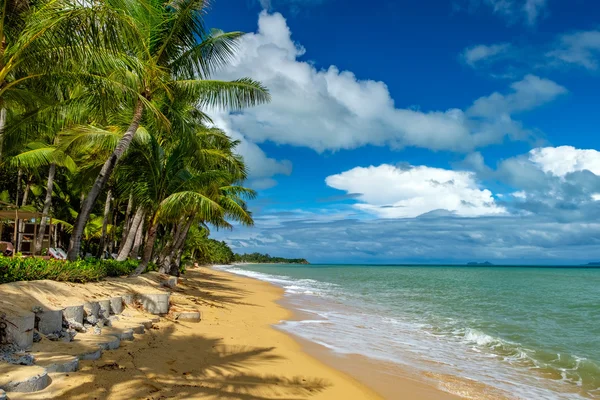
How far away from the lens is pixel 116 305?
7.42 m

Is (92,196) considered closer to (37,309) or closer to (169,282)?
(37,309)

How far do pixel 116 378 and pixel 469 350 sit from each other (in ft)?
24.7

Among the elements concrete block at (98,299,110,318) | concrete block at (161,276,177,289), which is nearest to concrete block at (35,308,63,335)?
concrete block at (98,299,110,318)

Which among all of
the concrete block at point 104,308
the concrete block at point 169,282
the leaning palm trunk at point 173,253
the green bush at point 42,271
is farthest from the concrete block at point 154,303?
the leaning palm trunk at point 173,253

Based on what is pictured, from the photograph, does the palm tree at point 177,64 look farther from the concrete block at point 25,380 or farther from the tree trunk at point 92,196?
the concrete block at point 25,380

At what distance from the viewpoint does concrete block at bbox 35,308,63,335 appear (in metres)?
5.22

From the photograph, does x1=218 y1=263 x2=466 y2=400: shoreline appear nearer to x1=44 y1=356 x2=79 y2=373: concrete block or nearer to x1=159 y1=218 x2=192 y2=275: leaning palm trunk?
x1=44 y1=356 x2=79 y2=373: concrete block

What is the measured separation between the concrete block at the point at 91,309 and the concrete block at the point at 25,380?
243cm

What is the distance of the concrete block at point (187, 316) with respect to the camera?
8.93 meters

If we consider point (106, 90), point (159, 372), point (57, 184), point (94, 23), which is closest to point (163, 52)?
point (106, 90)

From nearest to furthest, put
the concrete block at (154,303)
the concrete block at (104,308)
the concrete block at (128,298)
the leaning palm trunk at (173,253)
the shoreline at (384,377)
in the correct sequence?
the shoreline at (384,377), the concrete block at (104,308), the concrete block at (128,298), the concrete block at (154,303), the leaning palm trunk at (173,253)

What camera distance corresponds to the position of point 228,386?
514 centimetres

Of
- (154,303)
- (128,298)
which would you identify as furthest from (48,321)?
(154,303)

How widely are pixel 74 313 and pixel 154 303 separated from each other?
2.91 metres
